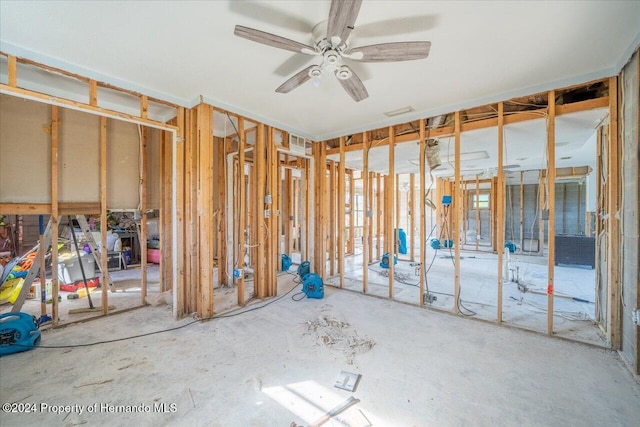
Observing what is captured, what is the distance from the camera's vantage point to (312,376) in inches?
88.9

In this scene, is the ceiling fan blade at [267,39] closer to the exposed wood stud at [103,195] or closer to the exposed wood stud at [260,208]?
the exposed wood stud at [260,208]

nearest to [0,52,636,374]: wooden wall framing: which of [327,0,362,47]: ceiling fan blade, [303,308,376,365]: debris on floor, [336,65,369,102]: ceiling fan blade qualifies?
[303,308,376,365]: debris on floor

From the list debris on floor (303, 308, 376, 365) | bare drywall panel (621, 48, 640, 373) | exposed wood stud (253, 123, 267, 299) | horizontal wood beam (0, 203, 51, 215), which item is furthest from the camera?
exposed wood stud (253, 123, 267, 299)

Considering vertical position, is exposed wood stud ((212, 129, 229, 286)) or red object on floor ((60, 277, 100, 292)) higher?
exposed wood stud ((212, 129, 229, 286))

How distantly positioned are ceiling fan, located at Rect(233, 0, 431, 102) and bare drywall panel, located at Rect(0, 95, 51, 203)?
2.98m

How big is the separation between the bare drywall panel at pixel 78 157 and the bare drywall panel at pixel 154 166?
738 mm

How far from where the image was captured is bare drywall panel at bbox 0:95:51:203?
9.32 ft

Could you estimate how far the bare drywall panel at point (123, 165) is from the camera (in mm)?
3605

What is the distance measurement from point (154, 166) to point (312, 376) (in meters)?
3.95

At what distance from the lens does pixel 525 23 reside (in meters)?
2.06

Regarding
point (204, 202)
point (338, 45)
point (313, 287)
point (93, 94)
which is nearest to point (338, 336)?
point (313, 287)

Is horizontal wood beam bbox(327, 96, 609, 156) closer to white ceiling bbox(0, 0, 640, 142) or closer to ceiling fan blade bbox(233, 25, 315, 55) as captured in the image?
white ceiling bbox(0, 0, 640, 142)

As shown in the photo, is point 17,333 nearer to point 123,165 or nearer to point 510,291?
point 123,165

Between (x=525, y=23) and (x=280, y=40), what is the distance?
1957 mm
